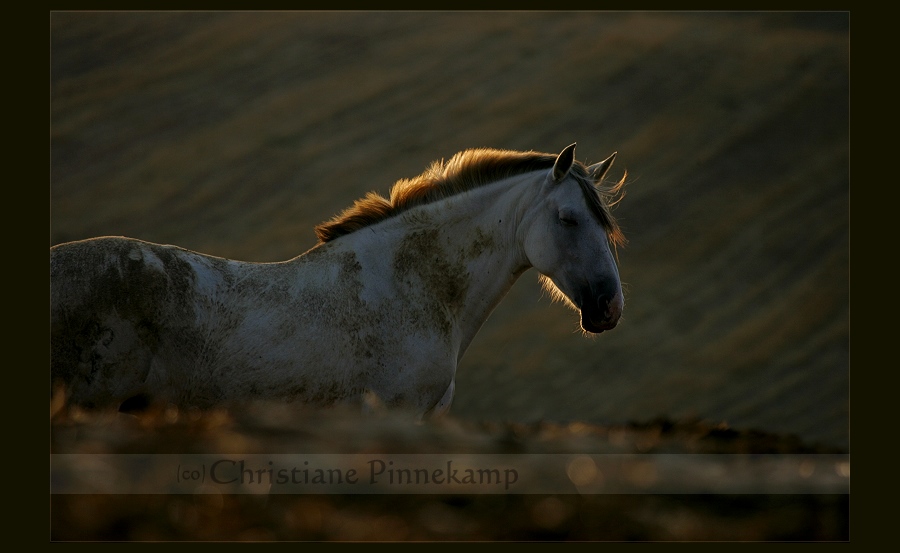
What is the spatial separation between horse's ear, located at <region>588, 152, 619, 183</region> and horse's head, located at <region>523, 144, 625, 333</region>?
138 millimetres

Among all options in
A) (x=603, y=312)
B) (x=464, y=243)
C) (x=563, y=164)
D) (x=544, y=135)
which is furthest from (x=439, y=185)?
(x=544, y=135)

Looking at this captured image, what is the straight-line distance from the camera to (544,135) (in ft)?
30.6

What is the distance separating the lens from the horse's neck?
6262 millimetres

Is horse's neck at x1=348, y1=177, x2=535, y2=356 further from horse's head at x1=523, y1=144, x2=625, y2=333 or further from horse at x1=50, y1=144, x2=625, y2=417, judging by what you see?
horse's head at x1=523, y1=144, x2=625, y2=333

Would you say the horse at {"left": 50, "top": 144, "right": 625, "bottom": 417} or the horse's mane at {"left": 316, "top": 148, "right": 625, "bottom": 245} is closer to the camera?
the horse at {"left": 50, "top": 144, "right": 625, "bottom": 417}

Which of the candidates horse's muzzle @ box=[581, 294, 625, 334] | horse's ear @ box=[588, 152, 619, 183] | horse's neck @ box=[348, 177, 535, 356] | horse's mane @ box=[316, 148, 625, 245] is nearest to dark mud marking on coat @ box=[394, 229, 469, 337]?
horse's neck @ box=[348, 177, 535, 356]

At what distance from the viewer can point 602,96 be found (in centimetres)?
874

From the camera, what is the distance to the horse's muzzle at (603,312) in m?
5.90

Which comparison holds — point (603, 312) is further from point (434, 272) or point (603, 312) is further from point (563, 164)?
point (434, 272)

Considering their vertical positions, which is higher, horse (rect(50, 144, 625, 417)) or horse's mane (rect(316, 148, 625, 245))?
horse's mane (rect(316, 148, 625, 245))

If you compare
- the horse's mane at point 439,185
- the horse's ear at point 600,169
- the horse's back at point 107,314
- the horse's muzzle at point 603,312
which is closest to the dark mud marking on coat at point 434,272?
the horse's mane at point 439,185

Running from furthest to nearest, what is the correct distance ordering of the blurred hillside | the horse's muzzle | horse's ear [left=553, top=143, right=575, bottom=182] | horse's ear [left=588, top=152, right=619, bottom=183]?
the blurred hillside → horse's ear [left=588, top=152, right=619, bottom=183] → horse's ear [left=553, top=143, right=575, bottom=182] → the horse's muzzle

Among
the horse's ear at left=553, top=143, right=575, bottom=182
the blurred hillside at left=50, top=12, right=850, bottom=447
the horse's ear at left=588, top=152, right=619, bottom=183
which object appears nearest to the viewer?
the horse's ear at left=553, top=143, right=575, bottom=182

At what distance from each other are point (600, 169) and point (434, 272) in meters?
1.37
